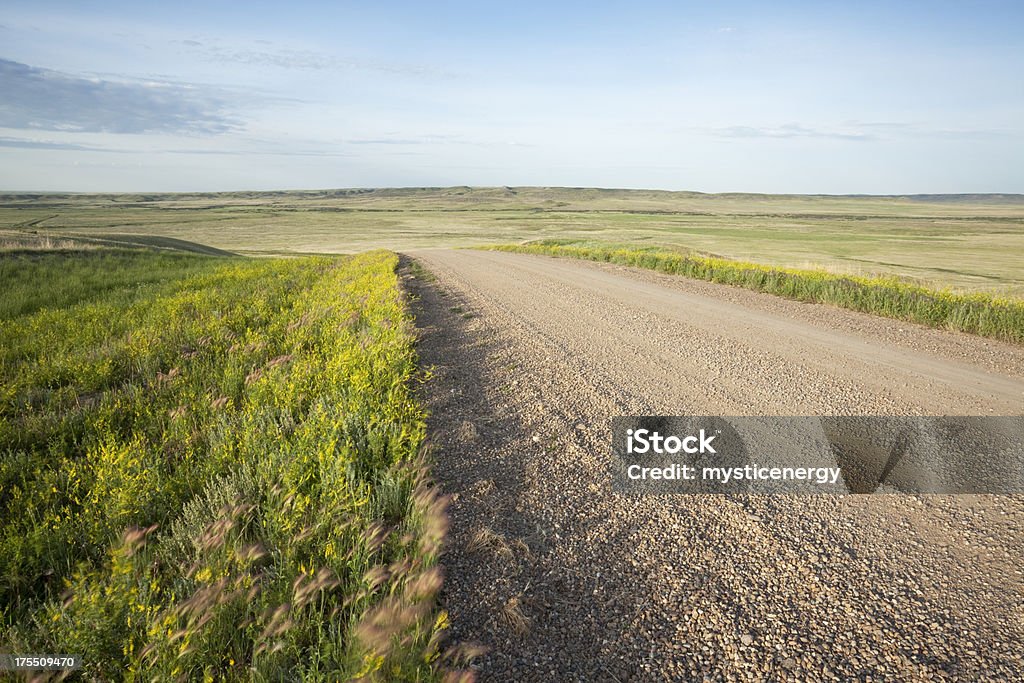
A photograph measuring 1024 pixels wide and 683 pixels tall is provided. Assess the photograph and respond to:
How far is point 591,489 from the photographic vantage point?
402 cm

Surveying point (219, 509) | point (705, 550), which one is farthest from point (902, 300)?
point (219, 509)

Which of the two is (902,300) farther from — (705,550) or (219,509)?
(219,509)

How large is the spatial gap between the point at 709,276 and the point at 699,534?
1483 cm

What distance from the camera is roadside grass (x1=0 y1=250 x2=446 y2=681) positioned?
2.30 m

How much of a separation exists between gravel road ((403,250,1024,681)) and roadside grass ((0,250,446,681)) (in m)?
0.48

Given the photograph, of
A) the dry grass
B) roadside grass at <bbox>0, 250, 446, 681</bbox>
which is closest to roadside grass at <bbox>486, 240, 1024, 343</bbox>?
roadside grass at <bbox>0, 250, 446, 681</bbox>

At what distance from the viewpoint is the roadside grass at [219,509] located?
7.54 ft

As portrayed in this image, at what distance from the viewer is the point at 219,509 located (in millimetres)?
3361

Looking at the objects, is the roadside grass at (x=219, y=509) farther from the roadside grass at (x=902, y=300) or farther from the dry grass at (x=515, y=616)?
the roadside grass at (x=902, y=300)

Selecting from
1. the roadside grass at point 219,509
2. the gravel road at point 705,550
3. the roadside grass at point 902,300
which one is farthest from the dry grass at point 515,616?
the roadside grass at point 902,300

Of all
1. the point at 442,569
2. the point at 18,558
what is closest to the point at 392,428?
the point at 442,569

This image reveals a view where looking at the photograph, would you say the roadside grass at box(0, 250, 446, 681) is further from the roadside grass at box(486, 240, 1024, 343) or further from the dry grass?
the roadside grass at box(486, 240, 1024, 343)

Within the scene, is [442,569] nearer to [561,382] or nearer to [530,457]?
[530,457]

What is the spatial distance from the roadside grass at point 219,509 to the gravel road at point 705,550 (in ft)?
1.58
